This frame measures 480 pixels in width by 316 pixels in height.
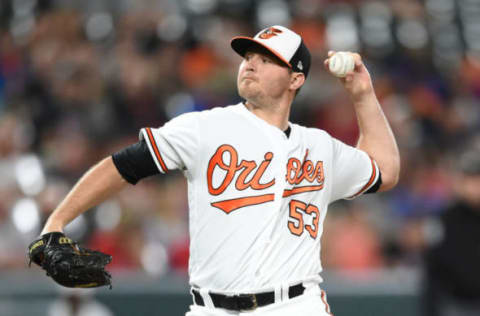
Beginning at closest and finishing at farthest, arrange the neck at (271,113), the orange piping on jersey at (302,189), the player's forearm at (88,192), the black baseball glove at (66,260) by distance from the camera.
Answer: the black baseball glove at (66,260) → the player's forearm at (88,192) → the orange piping on jersey at (302,189) → the neck at (271,113)

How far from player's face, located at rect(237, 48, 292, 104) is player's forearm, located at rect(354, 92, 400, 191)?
52 centimetres

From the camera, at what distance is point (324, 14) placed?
30.6 ft

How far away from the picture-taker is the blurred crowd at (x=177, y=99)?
680cm

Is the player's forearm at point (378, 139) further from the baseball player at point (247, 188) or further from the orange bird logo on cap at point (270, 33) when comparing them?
the orange bird logo on cap at point (270, 33)

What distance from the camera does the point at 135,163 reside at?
3.18 meters

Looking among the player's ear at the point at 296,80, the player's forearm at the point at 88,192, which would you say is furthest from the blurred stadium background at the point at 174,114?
the player's forearm at the point at 88,192

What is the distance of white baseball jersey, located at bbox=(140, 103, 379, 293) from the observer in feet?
10.6

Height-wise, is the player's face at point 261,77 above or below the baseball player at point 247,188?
above

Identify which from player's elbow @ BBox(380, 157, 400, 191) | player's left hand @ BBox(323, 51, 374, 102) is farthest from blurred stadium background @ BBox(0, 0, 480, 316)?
→ player's left hand @ BBox(323, 51, 374, 102)

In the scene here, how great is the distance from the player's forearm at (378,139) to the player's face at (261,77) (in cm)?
52

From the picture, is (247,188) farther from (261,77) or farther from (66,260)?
(66,260)

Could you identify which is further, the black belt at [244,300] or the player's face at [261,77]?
the player's face at [261,77]

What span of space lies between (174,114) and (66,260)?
4.70 m

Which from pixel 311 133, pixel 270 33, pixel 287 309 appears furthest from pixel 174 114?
pixel 287 309
